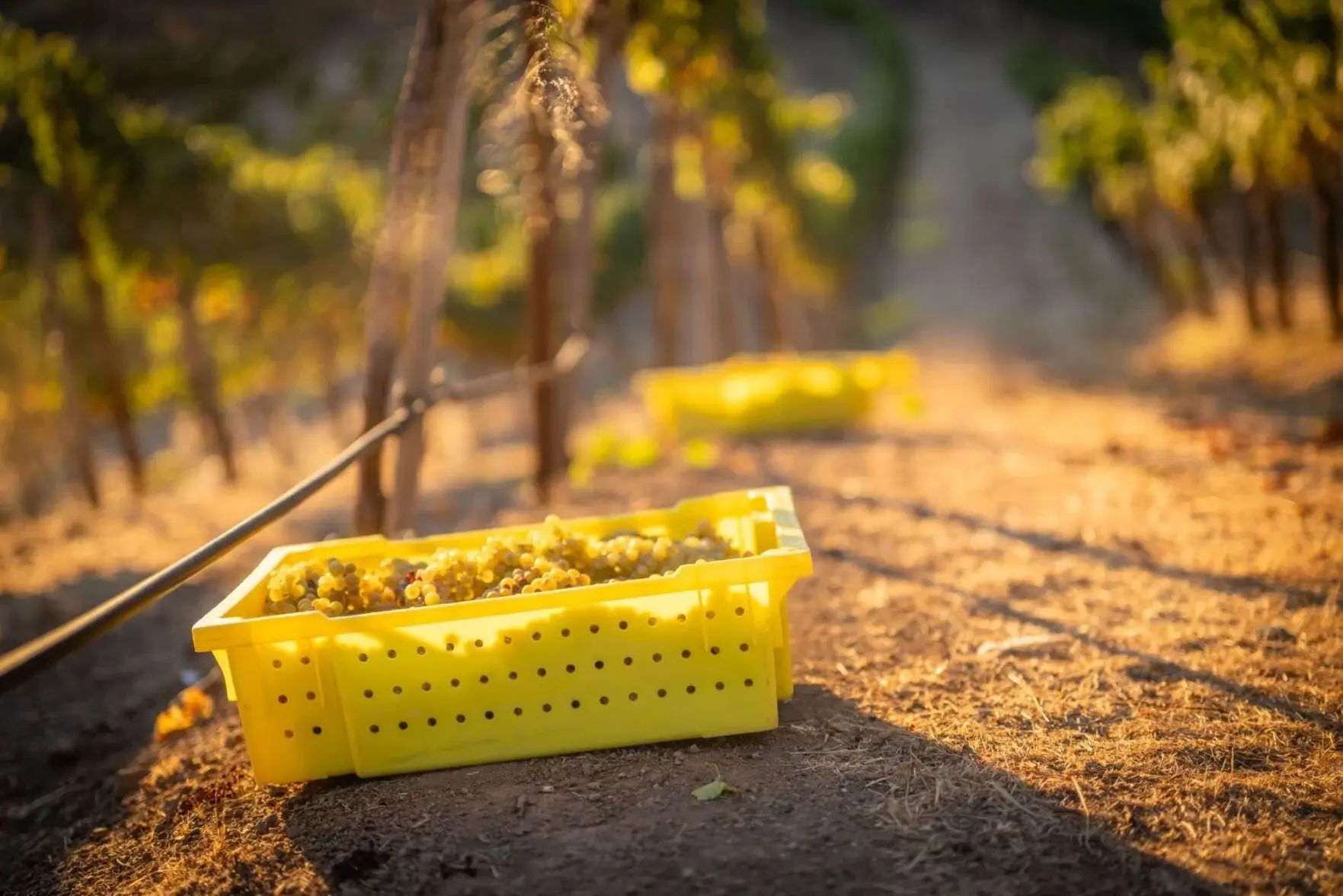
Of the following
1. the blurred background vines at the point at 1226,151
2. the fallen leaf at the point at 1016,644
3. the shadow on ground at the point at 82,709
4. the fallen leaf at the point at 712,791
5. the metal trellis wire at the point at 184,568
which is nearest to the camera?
the metal trellis wire at the point at 184,568

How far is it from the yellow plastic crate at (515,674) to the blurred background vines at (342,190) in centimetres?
190

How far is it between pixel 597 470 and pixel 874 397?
2.94 m

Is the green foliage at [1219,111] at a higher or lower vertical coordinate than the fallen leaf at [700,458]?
higher

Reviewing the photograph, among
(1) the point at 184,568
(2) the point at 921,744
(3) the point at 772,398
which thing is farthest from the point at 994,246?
(1) the point at 184,568

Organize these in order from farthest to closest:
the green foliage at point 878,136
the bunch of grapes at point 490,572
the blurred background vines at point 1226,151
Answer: the green foliage at point 878,136 < the blurred background vines at point 1226,151 < the bunch of grapes at point 490,572

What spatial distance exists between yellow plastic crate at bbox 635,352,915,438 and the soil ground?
1429mm

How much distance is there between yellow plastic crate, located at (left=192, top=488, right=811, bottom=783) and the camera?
315 centimetres

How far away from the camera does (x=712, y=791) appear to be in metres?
3.02

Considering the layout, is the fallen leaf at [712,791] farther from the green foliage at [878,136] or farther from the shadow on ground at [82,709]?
the green foliage at [878,136]

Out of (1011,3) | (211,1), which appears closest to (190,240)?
(211,1)

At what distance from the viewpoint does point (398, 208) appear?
5797 mm

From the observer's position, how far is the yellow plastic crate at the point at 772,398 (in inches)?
391

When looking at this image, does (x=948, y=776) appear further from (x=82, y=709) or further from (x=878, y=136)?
(x=878, y=136)

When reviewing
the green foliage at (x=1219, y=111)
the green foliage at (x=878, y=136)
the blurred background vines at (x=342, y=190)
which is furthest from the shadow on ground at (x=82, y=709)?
the green foliage at (x=878, y=136)
